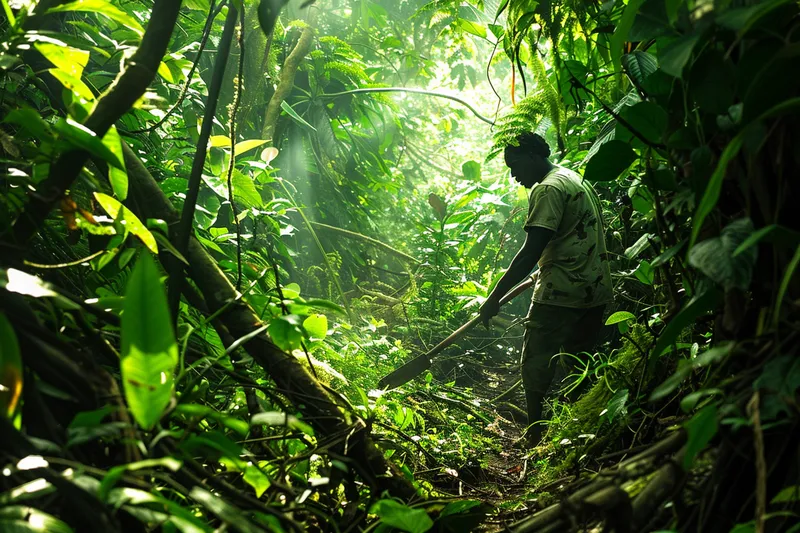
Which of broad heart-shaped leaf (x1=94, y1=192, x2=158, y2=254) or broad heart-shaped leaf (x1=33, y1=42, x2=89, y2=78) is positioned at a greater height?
broad heart-shaped leaf (x1=33, y1=42, x2=89, y2=78)

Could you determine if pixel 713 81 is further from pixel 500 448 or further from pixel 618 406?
pixel 500 448

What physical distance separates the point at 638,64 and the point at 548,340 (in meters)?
2.41

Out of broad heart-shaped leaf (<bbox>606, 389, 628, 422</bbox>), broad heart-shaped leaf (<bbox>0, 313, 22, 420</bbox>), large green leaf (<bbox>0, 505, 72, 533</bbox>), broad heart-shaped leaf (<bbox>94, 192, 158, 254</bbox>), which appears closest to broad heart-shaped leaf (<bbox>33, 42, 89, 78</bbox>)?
broad heart-shaped leaf (<bbox>94, 192, 158, 254</bbox>)

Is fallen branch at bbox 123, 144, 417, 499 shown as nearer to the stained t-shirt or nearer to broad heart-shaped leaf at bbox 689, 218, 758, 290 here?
broad heart-shaped leaf at bbox 689, 218, 758, 290

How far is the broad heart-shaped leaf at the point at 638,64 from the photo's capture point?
1.17 m

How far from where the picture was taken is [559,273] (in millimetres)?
3414

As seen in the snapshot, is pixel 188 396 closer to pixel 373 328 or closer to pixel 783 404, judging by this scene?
pixel 783 404

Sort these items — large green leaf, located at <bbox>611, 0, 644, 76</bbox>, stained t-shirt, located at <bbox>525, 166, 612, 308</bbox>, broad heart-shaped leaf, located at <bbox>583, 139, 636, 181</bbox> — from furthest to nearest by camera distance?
stained t-shirt, located at <bbox>525, 166, 612, 308</bbox>, broad heart-shaped leaf, located at <bbox>583, 139, 636, 181</bbox>, large green leaf, located at <bbox>611, 0, 644, 76</bbox>

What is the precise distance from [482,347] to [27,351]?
445 cm

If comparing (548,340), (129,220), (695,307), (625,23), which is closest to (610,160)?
Result: (625,23)

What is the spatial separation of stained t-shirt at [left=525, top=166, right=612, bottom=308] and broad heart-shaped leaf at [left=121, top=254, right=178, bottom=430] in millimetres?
2923

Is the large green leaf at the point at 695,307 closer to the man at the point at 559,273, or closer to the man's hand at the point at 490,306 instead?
the man at the point at 559,273

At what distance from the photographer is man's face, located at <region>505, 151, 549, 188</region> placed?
3566mm

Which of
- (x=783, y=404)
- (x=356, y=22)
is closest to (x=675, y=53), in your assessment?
(x=783, y=404)
